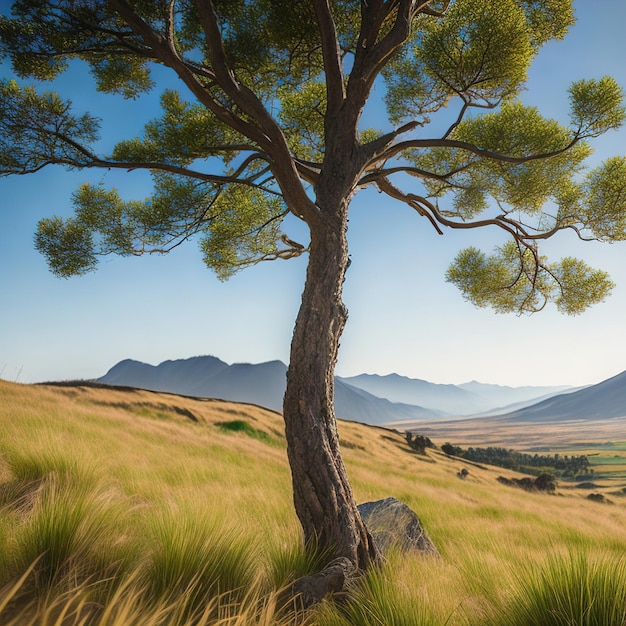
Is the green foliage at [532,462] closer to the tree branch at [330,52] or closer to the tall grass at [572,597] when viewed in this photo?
the tree branch at [330,52]

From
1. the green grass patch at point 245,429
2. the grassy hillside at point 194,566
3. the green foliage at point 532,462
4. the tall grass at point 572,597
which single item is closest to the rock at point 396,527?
the grassy hillside at point 194,566

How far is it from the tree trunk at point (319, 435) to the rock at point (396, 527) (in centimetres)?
149

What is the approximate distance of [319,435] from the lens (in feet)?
13.8

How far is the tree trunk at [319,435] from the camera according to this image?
4.12 m

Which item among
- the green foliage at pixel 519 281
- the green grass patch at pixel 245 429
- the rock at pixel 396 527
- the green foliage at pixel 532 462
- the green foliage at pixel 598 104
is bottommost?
the green foliage at pixel 532 462

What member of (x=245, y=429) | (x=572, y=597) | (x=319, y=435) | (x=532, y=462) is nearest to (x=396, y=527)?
(x=319, y=435)

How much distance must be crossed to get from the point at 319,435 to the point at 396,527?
2.73 meters

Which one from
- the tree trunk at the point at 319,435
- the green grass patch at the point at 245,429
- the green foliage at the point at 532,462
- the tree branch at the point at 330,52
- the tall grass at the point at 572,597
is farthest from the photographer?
the green foliage at the point at 532,462

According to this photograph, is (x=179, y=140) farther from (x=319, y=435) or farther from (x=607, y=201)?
(x=607, y=201)

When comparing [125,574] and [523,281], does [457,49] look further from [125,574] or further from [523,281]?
[125,574]

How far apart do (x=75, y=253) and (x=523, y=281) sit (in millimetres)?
10071

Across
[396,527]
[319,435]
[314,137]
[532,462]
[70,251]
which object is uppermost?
[314,137]

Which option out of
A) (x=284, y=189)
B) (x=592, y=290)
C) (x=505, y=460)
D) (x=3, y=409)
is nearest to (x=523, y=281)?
(x=592, y=290)

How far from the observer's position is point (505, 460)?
5022 centimetres
